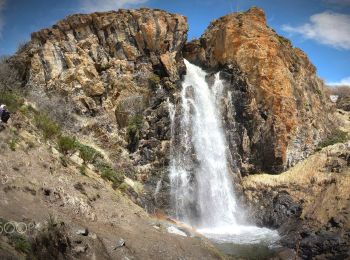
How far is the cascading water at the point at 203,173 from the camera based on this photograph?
25.5m

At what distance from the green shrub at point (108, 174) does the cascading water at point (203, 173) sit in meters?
5.08

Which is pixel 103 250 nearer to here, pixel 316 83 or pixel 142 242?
pixel 142 242

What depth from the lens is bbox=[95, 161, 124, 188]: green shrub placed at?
21.0 metres

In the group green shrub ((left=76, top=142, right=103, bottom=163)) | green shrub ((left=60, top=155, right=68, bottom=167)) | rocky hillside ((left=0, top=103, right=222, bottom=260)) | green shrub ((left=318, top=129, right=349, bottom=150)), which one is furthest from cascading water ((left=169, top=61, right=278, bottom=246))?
green shrub ((left=60, top=155, right=68, bottom=167))

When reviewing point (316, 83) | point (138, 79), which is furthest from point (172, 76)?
point (316, 83)

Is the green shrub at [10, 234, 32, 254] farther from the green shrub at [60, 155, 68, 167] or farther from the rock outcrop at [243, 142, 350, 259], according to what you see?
the rock outcrop at [243, 142, 350, 259]

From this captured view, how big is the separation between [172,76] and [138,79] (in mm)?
2666

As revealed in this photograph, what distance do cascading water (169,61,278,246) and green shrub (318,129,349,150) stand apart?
8609 mm

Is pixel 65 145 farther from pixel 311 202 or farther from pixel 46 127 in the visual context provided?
pixel 311 202

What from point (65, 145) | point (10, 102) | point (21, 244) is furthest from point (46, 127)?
point (21, 244)

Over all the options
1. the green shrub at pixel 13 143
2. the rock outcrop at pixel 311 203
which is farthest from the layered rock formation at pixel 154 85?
the green shrub at pixel 13 143

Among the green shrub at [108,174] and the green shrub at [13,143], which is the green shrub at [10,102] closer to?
the green shrub at [13,143]

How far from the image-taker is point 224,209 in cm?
2694

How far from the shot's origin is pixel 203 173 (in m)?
27.6
